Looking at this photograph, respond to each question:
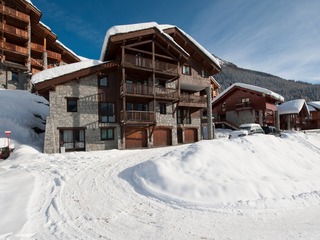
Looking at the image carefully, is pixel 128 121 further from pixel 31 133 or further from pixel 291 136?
pixel 291 136

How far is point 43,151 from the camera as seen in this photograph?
15.9 metres

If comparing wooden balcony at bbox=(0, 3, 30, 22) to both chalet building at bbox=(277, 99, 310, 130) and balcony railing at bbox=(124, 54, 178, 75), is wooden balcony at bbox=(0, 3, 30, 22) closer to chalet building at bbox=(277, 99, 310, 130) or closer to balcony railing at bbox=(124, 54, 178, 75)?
balcony railing at bbox=(124, 54, 178, 75)

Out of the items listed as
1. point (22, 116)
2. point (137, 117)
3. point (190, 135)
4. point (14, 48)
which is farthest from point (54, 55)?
point (190, 135)

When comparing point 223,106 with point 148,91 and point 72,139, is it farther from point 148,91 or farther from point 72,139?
point 72,139

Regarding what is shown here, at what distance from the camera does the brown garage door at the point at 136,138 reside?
1934 cm

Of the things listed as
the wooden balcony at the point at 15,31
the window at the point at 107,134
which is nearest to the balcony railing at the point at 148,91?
the window at the point at 107,134

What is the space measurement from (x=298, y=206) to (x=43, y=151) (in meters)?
17.4

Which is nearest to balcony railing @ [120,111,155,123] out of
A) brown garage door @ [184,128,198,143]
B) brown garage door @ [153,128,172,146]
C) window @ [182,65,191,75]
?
brown garage door @ [153,128,172,146]

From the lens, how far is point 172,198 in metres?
6.21

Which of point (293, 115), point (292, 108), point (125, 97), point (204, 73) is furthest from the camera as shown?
point (293, 115)

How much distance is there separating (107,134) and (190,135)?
35.7 feet

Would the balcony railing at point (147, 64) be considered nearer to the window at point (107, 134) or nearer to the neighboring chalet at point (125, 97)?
the neighboring chalet at point (125, 97)

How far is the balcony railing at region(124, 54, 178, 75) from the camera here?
1914 centimetres

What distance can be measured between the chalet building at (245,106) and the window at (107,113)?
2211 centimetres
